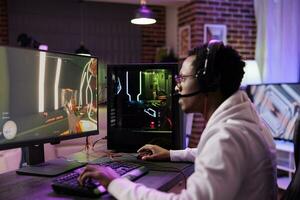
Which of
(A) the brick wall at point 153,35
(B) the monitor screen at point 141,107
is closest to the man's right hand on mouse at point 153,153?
(B) the monitor screen at point 141,107

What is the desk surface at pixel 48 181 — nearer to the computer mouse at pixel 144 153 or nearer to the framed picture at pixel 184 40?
the computer mouse at pixel 144 153

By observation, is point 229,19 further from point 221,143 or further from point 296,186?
point 221,143

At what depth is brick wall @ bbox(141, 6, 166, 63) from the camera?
642 cm

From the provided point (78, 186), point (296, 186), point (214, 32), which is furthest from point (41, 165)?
point (214, 32)

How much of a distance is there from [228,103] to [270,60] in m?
3.93

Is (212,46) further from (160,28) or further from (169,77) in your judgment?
(160,28)

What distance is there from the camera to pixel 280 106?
409 centimetres

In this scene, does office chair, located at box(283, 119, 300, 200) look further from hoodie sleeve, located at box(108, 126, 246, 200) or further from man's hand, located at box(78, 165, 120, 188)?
man's hand, located at box(78, 165, 120, 188)

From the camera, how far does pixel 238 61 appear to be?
118 cm

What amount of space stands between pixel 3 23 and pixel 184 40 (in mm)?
2827

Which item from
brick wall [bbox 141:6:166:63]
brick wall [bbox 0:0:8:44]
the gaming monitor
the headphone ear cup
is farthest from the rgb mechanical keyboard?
brick wall [bbox 141:6:166:63]

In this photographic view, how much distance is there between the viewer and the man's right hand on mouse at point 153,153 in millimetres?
1613

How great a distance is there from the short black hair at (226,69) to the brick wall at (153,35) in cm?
527

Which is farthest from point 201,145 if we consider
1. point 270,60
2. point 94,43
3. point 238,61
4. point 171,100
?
point 94,43
